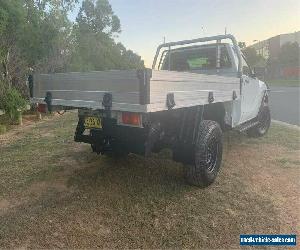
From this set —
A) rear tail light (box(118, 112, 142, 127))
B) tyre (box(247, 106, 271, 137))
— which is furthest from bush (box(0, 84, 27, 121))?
rear tail light (box(118, 112, 142, 127))

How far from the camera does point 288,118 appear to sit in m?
11.2

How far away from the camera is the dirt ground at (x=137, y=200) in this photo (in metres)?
3.27

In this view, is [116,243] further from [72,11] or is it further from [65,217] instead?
[72,11]

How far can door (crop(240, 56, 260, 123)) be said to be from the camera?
19.8 feet

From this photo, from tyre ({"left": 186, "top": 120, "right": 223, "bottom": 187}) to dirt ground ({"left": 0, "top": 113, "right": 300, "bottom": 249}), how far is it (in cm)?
15

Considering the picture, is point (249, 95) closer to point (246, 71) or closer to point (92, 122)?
point (246, 71)

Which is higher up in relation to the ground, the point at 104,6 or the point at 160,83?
the point at 104,6

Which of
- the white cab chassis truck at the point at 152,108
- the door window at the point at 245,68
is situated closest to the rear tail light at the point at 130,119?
the white cab chassis truck at the point at 152,108

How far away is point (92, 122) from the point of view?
437 cm

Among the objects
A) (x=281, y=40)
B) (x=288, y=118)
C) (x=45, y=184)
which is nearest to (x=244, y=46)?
(x=281, y=40)

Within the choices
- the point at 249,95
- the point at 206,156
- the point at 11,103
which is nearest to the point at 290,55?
the point at 11,103

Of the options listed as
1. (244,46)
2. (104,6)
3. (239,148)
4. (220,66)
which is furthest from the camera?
(244,46)

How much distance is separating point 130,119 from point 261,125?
5166 millimetres

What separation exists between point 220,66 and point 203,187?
8.51ft
